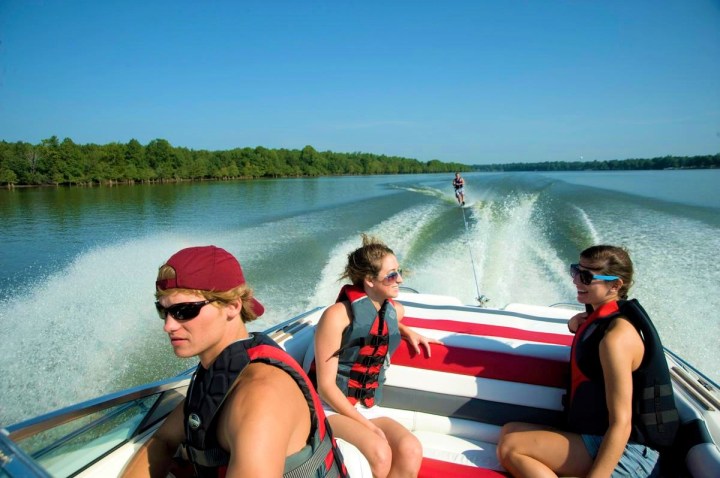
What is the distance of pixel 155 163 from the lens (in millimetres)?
51562

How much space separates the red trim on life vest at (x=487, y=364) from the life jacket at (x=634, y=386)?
1.32 ft

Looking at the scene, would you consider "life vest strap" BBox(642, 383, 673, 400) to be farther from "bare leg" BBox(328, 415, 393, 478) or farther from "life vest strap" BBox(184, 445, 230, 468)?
"life vest strap" BBox(184, 445, 230, 468)

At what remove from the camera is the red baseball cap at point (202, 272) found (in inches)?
42.1

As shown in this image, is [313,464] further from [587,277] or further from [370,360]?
[587,277]

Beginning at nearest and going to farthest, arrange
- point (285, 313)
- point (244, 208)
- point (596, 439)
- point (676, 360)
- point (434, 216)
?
point (596, 439) < point (676, 360) < point (285, 313) < point (434, 216) < point (244, 208)

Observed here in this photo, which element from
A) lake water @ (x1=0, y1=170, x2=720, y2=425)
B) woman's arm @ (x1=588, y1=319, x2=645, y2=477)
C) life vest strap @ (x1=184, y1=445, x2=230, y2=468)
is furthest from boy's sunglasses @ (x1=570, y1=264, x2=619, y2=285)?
life vest strap @ (x1=184, y1=445, x2=230, y2=468)

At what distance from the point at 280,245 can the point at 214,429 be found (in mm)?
7981

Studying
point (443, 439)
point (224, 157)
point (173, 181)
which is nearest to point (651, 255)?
point (443, 439)

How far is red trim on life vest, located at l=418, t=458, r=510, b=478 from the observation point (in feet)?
6.18

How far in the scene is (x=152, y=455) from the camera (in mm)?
1283

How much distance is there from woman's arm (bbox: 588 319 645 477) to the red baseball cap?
51.3 inches

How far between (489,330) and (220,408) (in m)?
1.99

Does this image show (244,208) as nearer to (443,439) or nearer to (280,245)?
(280,245)

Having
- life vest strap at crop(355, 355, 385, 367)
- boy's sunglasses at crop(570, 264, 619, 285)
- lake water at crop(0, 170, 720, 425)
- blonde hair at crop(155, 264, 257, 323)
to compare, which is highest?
blonde hair at crop(155, 264, 257, 323)
